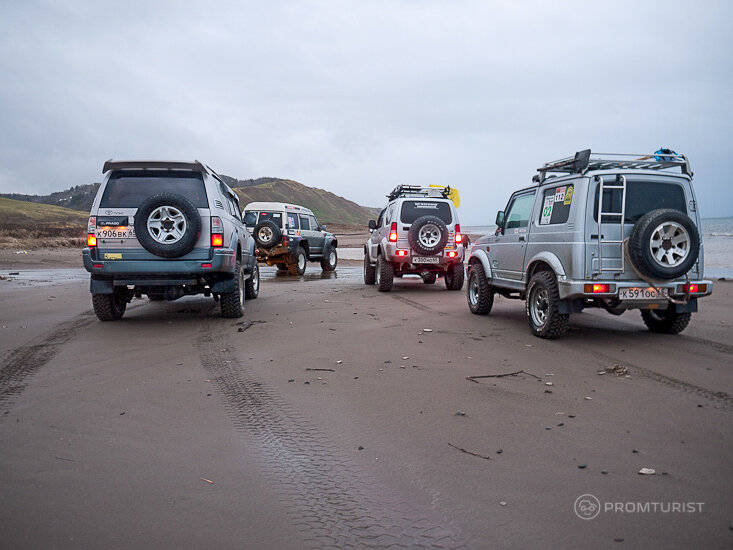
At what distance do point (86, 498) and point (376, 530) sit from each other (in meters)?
1.52

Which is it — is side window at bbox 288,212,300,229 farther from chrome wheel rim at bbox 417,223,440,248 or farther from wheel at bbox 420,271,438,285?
chrome wheel rim at bbox 417,223,440,248

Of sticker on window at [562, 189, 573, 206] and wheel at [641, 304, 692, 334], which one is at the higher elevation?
sticker on window at [562, 189, 573, 206]

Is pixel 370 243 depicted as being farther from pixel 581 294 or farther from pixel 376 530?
pixel 376 530

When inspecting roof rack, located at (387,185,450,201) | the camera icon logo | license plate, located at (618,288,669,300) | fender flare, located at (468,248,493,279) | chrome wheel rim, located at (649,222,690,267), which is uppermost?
roof rack, located at (387,185,450,201)

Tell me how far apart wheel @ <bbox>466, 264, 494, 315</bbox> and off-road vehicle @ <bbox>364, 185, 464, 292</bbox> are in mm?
2485

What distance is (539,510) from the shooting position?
2547 millimetres

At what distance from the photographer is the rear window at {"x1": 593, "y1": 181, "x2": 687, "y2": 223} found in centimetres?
600

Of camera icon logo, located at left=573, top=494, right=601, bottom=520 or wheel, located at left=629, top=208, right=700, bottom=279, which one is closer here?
camera icon logo, located at left=573, top=494, right=601, bottom=520

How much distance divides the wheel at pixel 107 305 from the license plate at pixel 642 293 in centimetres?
692

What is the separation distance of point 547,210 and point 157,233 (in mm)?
5259

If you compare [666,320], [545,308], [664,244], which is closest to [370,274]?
[545,308]

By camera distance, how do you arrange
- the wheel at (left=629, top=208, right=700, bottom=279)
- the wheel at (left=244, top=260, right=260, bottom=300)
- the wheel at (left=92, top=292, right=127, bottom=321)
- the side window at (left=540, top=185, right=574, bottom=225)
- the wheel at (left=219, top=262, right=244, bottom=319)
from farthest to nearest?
the wheel at (left=244, top=260, right=260, bottom=300)
the wheel at (left=219, top=262, right=244, bottom=319)
the wheel at (left=92, top=292, right=127, bottom=321)
the side window at (left=540, top=185, right=574, bottom=225)
the wheel at (left=629, top=208, right=700, bottom=279)

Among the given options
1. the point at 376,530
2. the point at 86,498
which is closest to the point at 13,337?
the point at 86,498

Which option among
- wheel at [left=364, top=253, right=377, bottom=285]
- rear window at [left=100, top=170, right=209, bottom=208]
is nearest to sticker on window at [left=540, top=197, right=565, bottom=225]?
rear window at [left=100, top=170, right=209, bottom=208]
